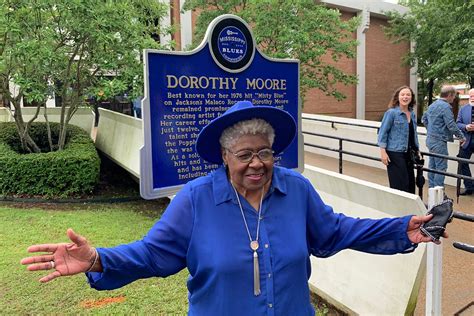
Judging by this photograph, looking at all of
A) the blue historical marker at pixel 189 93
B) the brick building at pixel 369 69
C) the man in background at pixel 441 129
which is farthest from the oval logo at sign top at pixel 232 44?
the brick building at pixel 369 69

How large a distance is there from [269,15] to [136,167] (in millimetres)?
6636

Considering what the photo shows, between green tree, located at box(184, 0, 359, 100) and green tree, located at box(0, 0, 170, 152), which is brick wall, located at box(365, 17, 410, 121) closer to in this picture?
green tree, located at box(184, 0, 359, 100)

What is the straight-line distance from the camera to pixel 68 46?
8.83 meters

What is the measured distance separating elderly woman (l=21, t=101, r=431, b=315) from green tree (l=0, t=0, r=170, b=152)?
6491 mm

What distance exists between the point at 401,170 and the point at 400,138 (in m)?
0.40

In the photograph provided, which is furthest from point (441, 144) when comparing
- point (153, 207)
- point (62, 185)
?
point (62, 185)

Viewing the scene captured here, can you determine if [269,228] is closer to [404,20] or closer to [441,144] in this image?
[441,144]

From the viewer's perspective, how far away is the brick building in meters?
24.6

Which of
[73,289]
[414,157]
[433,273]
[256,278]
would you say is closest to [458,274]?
[433,273]

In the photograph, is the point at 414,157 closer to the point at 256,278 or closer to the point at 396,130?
the point at 396,130

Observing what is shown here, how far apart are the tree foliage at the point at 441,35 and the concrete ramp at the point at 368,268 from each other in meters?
9.31

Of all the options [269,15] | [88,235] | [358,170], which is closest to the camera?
[88,235]

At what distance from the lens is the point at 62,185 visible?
809 cm

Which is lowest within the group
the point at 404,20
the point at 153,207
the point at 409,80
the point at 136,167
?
the point at 153,207
